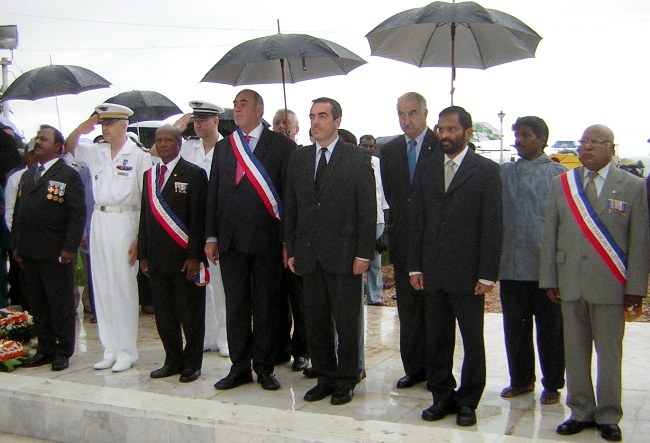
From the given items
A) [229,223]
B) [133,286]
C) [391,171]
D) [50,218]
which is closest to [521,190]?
[391,171]

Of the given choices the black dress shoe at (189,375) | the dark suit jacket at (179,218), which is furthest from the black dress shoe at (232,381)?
the dark suit jacket at (179,218)

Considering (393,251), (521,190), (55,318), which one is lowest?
(55,318)

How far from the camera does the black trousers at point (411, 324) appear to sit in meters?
5.79

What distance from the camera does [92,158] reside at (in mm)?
6543

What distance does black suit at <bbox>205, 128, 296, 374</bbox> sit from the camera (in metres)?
5.78

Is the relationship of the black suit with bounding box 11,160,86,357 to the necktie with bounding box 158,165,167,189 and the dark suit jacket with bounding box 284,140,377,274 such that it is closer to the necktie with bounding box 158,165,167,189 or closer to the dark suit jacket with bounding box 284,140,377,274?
the necktie with bounding box 158,165,167,189

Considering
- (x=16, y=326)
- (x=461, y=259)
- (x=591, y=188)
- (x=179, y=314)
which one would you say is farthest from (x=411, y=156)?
(x=16, y=326)

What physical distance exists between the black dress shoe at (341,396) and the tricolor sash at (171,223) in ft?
4.36

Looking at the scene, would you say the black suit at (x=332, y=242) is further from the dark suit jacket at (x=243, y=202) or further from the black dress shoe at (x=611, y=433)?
the black dress shoe at (x=611, y=433)

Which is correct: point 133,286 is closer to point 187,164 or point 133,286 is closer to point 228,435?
point 187,164

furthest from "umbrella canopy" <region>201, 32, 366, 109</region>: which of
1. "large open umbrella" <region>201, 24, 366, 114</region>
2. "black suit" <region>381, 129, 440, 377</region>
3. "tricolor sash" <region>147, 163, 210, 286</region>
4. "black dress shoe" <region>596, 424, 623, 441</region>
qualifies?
"black dress shoe" <region>596, 424, 623, 441</region>

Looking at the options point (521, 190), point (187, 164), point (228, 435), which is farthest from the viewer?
point (187, 164)

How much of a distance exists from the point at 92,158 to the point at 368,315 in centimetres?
355

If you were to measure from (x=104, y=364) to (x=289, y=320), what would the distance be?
150 centimetres
